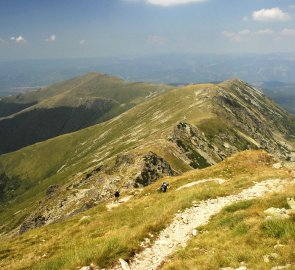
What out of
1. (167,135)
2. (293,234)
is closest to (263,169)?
(293,234)

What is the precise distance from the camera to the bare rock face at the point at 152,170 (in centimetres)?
10319

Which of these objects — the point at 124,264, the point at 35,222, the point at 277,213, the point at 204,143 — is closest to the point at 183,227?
the point at 277,213

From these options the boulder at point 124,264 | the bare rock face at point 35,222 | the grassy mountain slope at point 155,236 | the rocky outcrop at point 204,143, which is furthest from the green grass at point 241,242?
the rocky outcrop at point 204,143

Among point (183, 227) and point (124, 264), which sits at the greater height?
point (124, 264)

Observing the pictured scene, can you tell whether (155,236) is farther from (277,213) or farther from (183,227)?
(277,213)

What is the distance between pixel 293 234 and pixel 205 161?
134066mm

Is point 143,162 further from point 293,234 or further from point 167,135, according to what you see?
point 293,234

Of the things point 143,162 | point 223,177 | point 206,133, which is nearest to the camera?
point 223,177

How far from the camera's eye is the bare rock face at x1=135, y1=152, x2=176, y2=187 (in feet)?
339

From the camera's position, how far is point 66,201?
4377 inches

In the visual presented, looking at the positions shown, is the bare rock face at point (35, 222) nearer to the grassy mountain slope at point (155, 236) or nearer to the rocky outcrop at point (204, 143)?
the rocky outcrop at point (204, 143)

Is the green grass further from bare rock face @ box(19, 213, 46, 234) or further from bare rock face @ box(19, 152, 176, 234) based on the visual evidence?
bare rock face @ box(19, 213, 46, 234)

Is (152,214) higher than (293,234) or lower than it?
lower

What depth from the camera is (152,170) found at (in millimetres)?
108000
